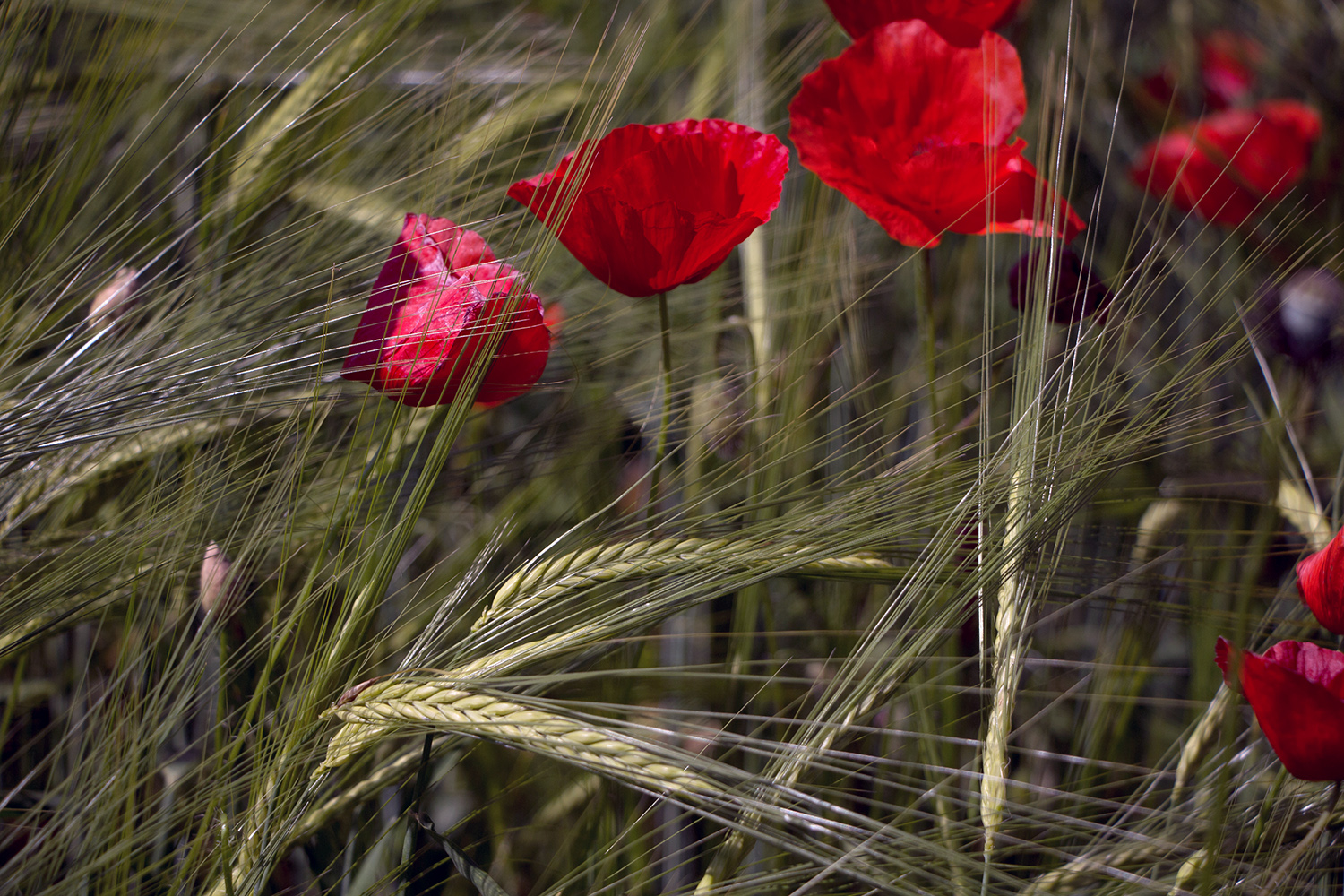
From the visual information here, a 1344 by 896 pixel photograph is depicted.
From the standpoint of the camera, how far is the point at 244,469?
0.42 m

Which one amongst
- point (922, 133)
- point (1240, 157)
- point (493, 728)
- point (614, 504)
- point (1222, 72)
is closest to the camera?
point (493, 728)

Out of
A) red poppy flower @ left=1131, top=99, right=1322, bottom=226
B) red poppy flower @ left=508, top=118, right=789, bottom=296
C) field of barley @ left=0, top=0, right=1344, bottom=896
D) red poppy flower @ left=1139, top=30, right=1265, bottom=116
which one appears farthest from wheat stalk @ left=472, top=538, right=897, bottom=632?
red poppy flower @ left=1139, top=30, right=1265, bottom=116

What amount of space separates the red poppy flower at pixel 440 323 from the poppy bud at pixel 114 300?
0.37 ft

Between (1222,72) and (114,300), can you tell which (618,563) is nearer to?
(114,300)

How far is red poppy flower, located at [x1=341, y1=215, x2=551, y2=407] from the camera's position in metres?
0.31

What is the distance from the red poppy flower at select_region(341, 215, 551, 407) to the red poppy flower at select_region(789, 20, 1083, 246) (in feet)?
0.51

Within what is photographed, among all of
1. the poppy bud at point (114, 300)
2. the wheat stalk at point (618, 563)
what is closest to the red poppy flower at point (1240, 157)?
the wheat stalk at point (618, 563)

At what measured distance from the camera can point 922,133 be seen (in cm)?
45

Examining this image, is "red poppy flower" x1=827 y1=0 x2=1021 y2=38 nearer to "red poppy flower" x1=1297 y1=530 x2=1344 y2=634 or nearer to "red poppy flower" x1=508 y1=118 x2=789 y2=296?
"red poppy flower" x1=508 y1=118 x2=789 y2=296

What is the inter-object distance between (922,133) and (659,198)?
17 cm

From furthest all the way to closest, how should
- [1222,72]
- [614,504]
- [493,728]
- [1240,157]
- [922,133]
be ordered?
1. [1222,72]
2. [1240,157]
3. [922,133]
4. [614,504]
5. [493,728]

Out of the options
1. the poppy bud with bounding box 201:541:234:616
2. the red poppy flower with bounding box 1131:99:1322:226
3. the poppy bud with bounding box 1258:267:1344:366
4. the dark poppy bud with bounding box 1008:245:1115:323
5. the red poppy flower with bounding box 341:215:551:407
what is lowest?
the poppy bud with bounding box 1258:267:1344:366

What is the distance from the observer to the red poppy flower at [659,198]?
13.2 inches

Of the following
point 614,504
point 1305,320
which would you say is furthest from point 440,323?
point 1305,320
